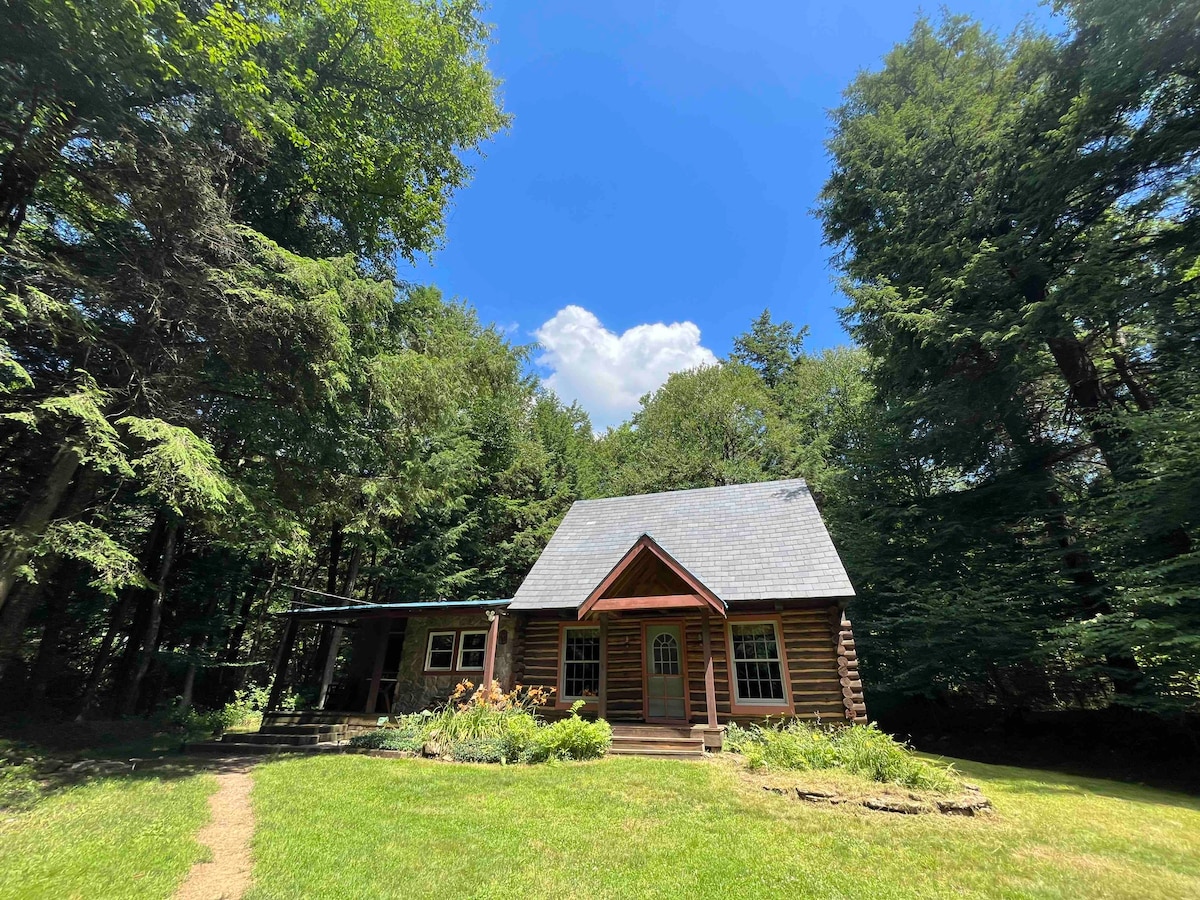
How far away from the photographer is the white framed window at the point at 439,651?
15.4m

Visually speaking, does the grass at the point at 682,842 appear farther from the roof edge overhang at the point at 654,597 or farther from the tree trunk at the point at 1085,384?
the tree trunk at the point at 1085,384

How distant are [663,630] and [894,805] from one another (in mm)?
Answer: 7639

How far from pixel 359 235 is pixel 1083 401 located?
2138 centimetres

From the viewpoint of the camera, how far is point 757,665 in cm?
1263

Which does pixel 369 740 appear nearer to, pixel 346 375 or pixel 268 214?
pixel 346 375

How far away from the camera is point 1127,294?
11359 millimetres

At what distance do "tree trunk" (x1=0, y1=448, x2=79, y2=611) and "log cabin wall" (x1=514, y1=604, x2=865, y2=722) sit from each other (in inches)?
397

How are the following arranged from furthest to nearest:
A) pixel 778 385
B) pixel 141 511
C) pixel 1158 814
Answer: pixel 778 385 < pixel 141 511 < pixel 1158 814

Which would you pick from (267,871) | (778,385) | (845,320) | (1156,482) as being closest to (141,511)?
(267,871)

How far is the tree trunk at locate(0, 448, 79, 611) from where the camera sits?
26.5ft

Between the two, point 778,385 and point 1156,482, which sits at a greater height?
point 778,385

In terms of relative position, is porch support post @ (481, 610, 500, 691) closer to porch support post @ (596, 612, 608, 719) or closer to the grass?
Result: porch support post @ (596, 612, 608, 719)

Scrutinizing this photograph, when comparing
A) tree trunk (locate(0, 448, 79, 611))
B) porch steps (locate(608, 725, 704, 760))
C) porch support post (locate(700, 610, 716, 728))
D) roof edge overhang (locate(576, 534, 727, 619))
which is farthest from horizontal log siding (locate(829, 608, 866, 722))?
tree trunk (locate(0, 448, 79, 611))

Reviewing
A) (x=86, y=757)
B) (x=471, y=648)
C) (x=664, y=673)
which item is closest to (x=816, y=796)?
(x=664, y=673)
